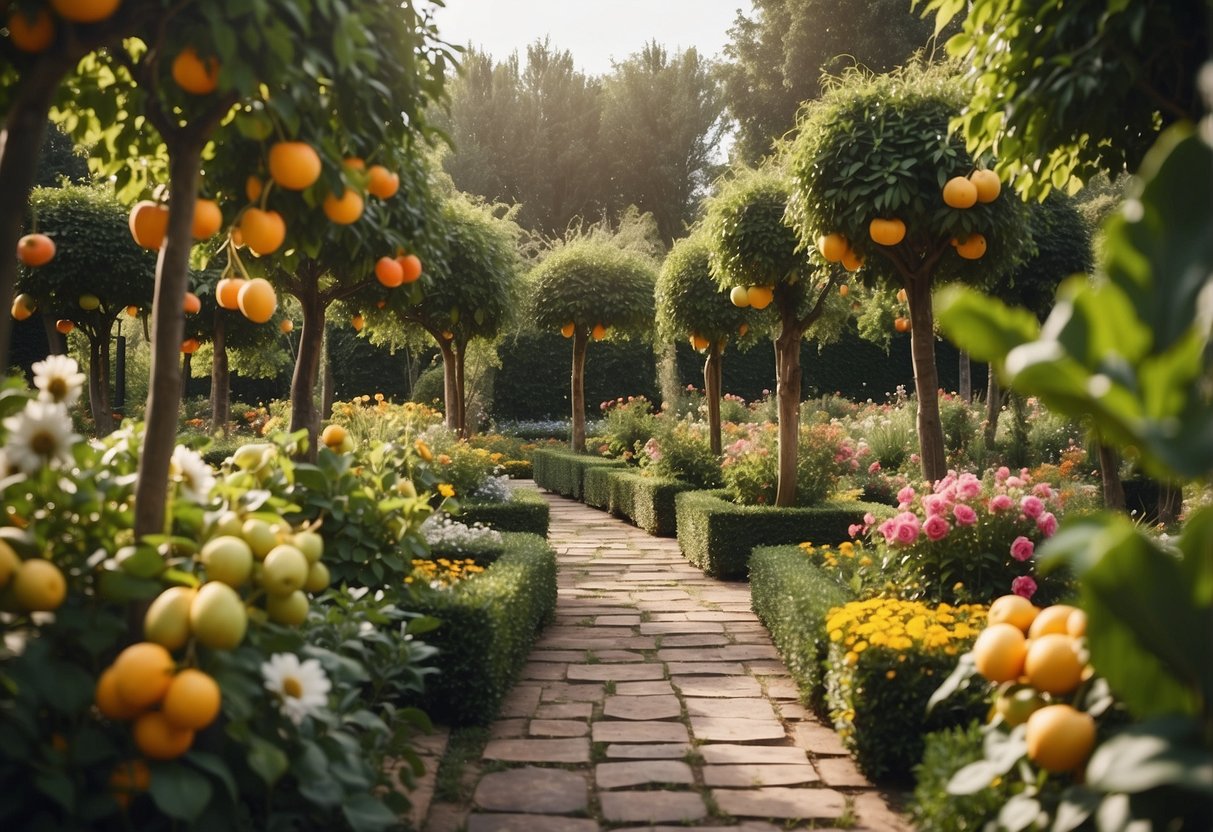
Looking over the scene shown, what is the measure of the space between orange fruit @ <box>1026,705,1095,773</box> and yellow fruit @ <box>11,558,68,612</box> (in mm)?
1898

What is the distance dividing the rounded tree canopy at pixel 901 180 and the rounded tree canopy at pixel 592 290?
7447 millimetres

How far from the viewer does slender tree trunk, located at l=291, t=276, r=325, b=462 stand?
4906mm

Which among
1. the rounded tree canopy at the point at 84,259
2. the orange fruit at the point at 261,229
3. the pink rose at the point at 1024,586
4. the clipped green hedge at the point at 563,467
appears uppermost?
the rounded tree canopy at the point at 84,259

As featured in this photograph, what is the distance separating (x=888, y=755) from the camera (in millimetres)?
3367

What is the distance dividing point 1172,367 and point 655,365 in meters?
19.5

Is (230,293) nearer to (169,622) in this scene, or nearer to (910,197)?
(169,622)

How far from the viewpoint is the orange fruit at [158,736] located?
1.81 metres

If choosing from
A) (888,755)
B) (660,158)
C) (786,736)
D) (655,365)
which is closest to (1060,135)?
(888,755)

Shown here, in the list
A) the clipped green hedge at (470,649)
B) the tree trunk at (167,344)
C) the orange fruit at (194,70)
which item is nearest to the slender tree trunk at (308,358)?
the clipped green hedge at (470,649)

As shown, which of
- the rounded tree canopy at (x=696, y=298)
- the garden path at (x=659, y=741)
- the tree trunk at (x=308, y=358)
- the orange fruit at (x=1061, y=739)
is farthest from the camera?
the rounded tree canopy at (x=696, y=298)

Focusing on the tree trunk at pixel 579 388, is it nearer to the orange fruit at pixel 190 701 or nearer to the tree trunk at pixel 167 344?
the tree trunk at pixel 167 344

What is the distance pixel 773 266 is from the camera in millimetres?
7703

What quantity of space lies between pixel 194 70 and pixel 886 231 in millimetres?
4058

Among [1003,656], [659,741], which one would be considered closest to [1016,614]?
[1003,656]
